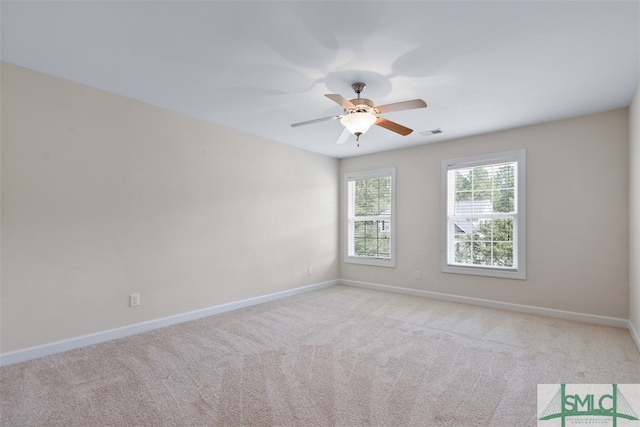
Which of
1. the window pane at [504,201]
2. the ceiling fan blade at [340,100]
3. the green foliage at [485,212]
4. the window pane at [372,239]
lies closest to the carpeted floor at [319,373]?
the green foliage at [485,212]

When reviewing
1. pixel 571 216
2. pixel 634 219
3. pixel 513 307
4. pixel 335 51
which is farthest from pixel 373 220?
pixel 335 51

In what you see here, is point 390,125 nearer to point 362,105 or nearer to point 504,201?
point 362,105

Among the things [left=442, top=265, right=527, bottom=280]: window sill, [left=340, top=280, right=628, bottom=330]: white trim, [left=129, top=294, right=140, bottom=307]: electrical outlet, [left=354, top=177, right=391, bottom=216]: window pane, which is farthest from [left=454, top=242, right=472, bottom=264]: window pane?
[left=129, top=294, right=140, bottom=307]: electrical outlet

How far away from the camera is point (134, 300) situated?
3.29 meters

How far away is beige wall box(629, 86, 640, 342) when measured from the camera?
2.93 meters

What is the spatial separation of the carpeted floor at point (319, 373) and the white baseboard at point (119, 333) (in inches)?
4.4

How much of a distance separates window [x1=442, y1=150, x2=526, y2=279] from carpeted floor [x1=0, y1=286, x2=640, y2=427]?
2.93 feet

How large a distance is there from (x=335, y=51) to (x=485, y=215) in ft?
10.6

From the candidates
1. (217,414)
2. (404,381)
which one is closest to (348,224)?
(404,381)

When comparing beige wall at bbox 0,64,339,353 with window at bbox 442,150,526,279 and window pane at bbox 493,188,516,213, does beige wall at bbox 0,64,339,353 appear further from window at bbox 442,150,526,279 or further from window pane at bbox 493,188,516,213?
window pane at bbox 493,188,516,213

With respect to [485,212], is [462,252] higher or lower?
lower

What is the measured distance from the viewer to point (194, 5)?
1.88 m

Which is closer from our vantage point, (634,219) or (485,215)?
(634,219)

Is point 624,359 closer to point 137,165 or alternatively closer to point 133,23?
point 133,23
